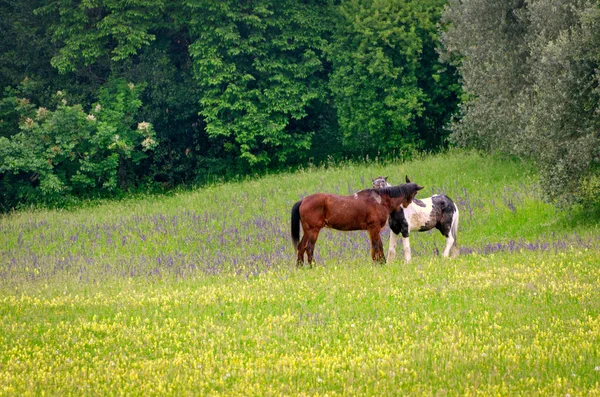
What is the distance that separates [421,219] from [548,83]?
6377 millimetres

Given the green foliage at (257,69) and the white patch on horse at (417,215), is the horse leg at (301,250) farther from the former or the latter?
the green foliage at (257,69)

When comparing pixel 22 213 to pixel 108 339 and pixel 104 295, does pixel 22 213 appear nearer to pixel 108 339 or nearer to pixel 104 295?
pixel 104 295

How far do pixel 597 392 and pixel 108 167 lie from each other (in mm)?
32798

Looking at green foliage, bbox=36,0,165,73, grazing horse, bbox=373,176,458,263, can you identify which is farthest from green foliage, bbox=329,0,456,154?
grazing horse, bbox=373,176,458,263

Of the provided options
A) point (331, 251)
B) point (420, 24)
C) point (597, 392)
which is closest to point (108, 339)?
point (597, 392)

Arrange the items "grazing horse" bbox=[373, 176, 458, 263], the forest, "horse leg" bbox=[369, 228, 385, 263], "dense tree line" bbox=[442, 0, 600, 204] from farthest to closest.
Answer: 1. the forest
2. "dense tree line" bbox=[442, 0, 600, 204]
3. "grazing horse" bbox=[373, 176, 458, 263]
4. "horse leg" bbox=[369, 228, 385, 263]

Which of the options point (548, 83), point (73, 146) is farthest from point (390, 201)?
point (73, 146)

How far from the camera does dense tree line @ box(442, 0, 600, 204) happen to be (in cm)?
2131

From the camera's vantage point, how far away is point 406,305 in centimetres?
1435

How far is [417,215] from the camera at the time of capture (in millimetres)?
18859

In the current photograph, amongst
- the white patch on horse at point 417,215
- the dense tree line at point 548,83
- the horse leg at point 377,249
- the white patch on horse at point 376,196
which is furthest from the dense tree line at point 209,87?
the horse leg at point 377,249

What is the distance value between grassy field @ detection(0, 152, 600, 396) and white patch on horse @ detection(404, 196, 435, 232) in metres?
0.84

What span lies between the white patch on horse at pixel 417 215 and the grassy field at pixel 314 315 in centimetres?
84

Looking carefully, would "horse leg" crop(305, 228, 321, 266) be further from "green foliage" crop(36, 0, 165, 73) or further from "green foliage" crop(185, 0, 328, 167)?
"green foliage" crop(36, 0, 165, 73)
